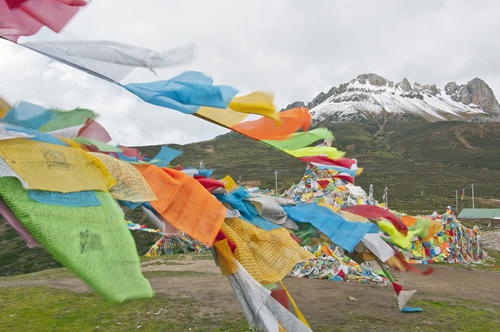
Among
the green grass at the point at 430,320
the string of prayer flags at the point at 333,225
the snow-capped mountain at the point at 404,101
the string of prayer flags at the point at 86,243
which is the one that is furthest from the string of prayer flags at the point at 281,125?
the snow-capped mountain at the point at 404,101

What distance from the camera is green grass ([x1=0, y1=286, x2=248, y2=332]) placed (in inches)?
185

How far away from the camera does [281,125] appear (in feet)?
10.5

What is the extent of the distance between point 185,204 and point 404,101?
504 ft

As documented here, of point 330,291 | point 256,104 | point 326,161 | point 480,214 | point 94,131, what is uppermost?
point 256,104

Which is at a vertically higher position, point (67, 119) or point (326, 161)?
point (67, 119)

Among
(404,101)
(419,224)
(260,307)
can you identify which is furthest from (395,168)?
(404,101)

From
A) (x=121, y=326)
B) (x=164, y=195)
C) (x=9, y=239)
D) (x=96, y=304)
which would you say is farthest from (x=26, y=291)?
(x=9, y=239)

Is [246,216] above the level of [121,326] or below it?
above

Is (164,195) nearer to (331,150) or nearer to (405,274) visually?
(331,150)

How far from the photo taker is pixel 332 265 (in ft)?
29.5

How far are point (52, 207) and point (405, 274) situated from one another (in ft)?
34.1

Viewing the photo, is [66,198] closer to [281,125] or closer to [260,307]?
[260,307]

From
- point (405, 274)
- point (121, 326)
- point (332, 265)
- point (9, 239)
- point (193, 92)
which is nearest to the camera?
point (193, 92)

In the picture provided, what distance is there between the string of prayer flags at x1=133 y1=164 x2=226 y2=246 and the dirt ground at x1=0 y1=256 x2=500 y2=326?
3.52 meters
